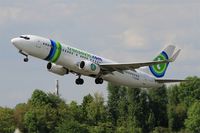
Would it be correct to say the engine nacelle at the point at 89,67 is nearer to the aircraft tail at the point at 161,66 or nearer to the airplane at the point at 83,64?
the airplane at the point at 83,64

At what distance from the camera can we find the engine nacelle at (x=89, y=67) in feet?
425

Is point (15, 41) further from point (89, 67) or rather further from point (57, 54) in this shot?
point (89, 67)

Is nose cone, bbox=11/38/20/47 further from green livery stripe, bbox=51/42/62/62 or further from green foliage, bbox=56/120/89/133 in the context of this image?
green foliage, bbox=56/120/89/133

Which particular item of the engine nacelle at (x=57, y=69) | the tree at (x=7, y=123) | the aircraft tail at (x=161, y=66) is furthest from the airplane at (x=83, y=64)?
the tree at (x=7, y=123)

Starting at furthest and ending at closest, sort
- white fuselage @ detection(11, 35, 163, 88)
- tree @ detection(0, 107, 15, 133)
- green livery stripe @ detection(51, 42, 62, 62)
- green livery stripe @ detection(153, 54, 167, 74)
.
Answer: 1. tree @ detection(0, 107, 15, 133)
2. green livery stripe @ detection(153, 54, 167, 74)
3. green livery stripe @ detection(51, 42, 62, 62)
4. white fuselage @ detection(11, 35, 163, 88)

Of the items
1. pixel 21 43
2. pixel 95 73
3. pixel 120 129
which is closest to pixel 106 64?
pixel 95 73

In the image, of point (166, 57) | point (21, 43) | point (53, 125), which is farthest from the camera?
point (53, 125)

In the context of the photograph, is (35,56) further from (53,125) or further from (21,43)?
(53,125)

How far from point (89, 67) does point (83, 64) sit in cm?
82

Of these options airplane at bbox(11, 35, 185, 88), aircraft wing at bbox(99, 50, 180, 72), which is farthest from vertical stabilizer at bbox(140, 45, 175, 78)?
aircraft wing at bbox(99, 50, 180, 72)

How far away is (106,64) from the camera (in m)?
132

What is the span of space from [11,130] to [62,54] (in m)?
56.1

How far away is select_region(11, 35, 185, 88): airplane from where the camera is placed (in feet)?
419

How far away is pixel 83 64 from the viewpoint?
130 m
